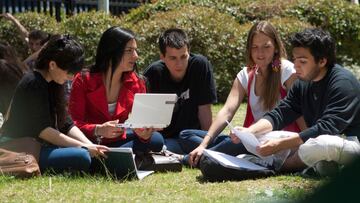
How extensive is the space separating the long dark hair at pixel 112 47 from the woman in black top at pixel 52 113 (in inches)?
15.5

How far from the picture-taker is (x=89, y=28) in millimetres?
10578

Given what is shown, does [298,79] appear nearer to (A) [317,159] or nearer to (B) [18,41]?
(A) [317,159]

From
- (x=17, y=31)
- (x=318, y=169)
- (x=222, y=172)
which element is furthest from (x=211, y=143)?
(x=17, y=31)

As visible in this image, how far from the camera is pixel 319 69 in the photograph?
4570mm

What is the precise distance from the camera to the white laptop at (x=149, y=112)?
4.59 metres

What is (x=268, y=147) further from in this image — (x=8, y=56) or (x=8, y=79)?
(x=8, y=56)

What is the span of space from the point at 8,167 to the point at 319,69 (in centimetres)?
222

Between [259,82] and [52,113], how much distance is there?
1622 mm

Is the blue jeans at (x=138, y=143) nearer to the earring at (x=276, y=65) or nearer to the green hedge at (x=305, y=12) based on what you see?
the earring at (x=276, y=65)

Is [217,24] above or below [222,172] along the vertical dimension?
above

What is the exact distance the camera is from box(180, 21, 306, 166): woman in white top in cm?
513

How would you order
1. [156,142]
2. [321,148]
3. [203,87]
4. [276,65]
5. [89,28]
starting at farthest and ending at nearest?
1. [89,28]
2. [203,87]
3. [276,65]
4. [156,142]
5. [321,148]

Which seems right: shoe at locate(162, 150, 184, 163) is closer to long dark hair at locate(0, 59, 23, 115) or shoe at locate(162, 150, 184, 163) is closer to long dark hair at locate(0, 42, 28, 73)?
long dark hair at locate(0, 59, 23, 115)

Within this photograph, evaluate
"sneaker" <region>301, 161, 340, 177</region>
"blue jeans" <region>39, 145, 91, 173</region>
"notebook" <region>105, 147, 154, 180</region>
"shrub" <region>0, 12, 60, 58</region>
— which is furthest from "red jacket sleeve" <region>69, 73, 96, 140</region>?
"shrub" <region>0, 12, 60, 58</region>
